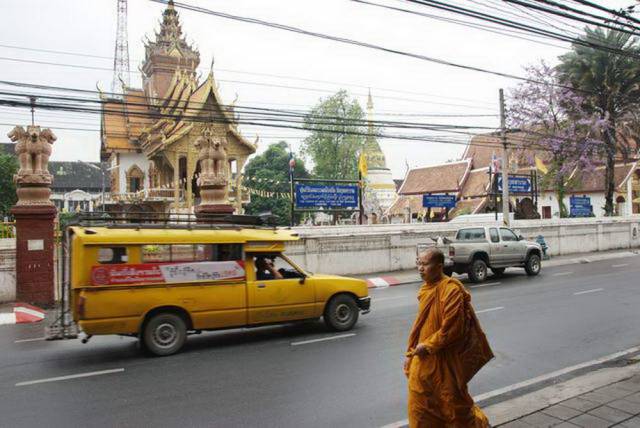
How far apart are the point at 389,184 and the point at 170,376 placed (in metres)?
58.9

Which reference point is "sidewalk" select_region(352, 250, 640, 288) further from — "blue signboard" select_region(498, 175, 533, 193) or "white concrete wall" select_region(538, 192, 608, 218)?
"white concrete wall" select_region(538, 192, 608, 218)

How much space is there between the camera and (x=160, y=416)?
529 centimetres

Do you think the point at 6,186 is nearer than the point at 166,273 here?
No

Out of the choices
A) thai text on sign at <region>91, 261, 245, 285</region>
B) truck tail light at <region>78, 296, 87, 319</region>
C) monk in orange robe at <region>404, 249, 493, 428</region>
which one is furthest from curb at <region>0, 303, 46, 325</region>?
monk in orange robe at <region>404, 249, 493, 428</region>

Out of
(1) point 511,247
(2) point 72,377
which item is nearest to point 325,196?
(1) point 511,247

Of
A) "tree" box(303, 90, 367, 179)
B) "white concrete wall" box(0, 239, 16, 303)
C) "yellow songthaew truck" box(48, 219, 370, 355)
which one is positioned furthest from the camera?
"tree" box(303, 90, 367, 179)

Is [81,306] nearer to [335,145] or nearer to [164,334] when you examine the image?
[164,334]

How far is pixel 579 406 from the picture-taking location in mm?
4902

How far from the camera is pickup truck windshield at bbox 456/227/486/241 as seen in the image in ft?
56.8

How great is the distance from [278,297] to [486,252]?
1025 cm

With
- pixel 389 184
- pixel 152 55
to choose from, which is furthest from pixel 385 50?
pixel 389 184

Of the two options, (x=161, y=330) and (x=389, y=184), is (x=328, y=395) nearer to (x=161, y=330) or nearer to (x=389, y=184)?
(x=161, y=330)

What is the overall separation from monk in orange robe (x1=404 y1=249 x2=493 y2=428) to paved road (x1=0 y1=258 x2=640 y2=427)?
1.50 meters

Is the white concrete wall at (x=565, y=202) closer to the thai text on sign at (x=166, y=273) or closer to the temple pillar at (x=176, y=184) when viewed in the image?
the temple pillar at (x=176, y=184)
